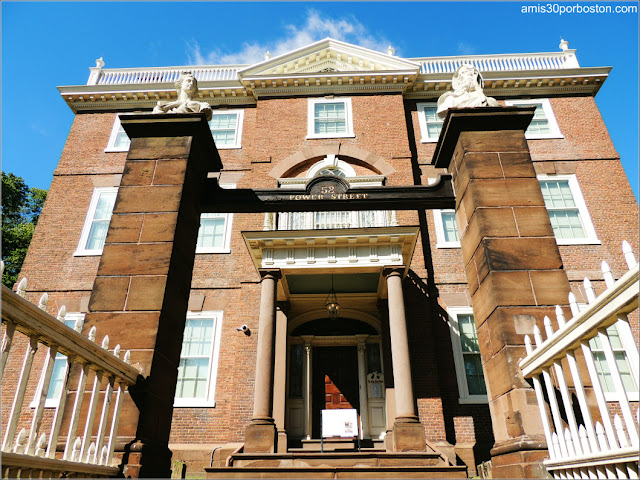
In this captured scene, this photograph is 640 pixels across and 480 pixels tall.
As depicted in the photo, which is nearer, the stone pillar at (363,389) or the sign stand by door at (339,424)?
the sign stand by door at (339,424)

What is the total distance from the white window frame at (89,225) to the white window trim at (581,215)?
1459 cm

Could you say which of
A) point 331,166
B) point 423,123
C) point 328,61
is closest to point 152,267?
point 331,166

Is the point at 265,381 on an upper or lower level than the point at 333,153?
lower

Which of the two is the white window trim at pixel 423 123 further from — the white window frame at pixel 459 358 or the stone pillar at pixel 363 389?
the stone pillar at pixel 363 389

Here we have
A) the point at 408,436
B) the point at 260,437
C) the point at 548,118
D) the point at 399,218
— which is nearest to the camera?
the point at 408,436

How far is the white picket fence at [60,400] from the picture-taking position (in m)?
2.49

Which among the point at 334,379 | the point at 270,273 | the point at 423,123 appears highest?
the point at 423,123

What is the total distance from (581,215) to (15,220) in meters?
29.1

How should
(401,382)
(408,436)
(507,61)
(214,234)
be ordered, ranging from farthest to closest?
(507,61), (214,234), (401,382), (408,436)

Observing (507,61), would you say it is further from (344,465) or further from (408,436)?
(344,465)

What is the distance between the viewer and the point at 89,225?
14.5 metres

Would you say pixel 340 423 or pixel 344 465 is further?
pixel 340 423

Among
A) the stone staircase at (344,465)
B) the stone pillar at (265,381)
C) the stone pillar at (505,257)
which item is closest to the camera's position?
the stone pillar at (505,257)

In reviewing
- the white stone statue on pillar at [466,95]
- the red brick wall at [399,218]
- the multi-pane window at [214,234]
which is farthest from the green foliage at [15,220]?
the white stone statue on pillar at [466,95]
